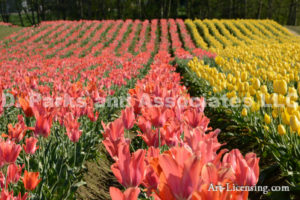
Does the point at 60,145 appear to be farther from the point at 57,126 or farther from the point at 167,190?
Result: the point at 167,190

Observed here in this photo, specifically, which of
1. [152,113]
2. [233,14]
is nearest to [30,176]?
[152,113]

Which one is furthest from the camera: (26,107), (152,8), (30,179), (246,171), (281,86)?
(152,8)

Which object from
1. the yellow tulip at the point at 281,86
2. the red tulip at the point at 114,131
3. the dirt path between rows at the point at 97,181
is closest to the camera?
the red tulip at the point at 114,131

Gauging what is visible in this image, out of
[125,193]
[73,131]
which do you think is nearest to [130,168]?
[125,193]

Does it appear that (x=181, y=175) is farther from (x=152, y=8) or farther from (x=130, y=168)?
(x=152, y=8)

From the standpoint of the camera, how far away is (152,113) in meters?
2.04

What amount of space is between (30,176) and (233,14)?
51.5 metres

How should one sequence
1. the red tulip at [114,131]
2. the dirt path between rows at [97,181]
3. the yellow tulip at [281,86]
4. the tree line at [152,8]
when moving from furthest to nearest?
the tree line at [152,8], the yellow tulip at [281,86], the dirt path between rows at [97,181], the red tulip at [114,131]

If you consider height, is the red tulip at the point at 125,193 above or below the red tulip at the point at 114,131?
above

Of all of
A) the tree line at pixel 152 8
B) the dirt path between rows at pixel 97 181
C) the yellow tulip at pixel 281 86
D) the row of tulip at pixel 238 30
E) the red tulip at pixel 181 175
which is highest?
the tree line at pixel 152 8

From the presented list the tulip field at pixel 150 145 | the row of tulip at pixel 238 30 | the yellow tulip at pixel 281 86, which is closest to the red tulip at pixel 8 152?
the tulip field at pixel 150 145

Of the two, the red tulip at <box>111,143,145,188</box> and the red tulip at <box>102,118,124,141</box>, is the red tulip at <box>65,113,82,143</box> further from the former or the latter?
the red tulip at <box>111,143,145,188</box>

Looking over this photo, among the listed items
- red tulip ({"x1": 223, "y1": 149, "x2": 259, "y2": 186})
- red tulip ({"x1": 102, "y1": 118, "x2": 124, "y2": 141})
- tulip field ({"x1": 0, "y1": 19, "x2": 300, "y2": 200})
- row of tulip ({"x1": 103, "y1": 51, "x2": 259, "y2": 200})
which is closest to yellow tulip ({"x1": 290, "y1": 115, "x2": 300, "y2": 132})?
tulip field ({"x1": 0, "y1": 19, "x2": 300, "y2": 200})

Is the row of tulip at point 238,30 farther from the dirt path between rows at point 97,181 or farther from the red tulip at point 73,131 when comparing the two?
the red tulip at point 73,131
